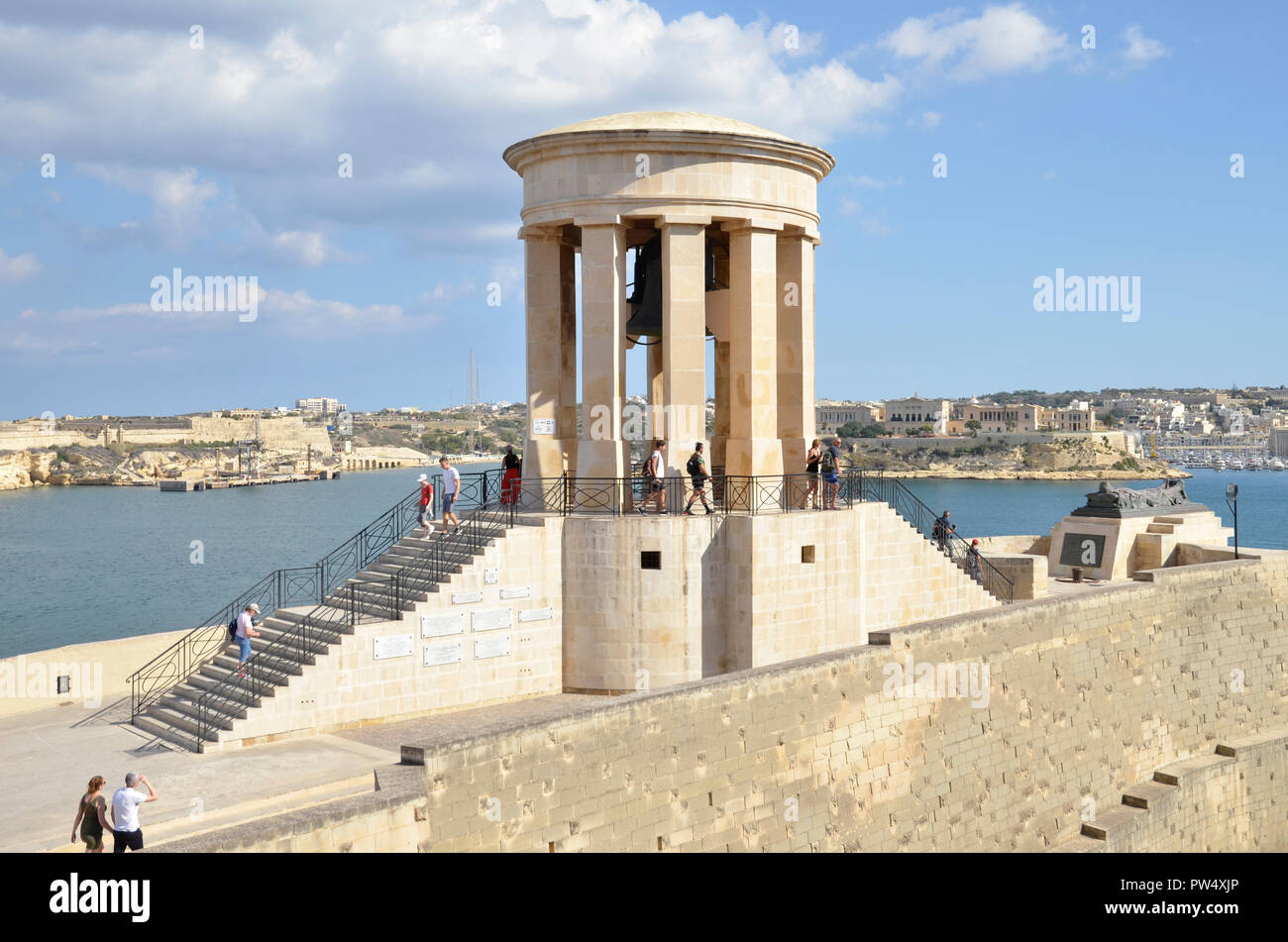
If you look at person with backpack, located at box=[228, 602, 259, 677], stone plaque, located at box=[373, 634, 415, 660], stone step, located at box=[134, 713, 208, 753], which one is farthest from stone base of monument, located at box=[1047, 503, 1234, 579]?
stone step, located at box=[134, 713, 208, 753]

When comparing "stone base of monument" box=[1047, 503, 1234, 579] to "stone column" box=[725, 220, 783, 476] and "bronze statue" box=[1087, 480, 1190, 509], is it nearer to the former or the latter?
"bronze statue" box=[1087, 480, 1190, 509]

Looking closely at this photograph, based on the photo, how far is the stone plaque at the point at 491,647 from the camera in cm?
1612

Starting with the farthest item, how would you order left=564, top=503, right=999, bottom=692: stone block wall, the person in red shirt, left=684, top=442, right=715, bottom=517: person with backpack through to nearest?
the person in red shirt → left=684, top=442, right=715, bottom=517: person with backpack → left=564, top=503, right=999, bottom=692: stone block wall

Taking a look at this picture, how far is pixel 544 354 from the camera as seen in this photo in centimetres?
1934

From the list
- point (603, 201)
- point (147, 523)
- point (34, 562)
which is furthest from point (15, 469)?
point (603, 201)

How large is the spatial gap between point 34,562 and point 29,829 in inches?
2395

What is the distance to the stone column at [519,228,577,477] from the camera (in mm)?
19016

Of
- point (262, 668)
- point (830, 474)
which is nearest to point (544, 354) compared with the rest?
point (830, 474)

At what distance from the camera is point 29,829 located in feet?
35.8

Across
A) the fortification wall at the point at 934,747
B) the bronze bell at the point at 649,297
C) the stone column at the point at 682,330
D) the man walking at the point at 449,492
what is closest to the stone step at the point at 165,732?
the fortification wall at the point at 934,747

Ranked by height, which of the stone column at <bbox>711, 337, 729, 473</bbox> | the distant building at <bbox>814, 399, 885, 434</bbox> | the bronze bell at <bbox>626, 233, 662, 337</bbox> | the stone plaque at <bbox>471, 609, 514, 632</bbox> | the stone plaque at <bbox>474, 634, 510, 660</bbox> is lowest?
the stone plaque at <bbox>474, 634, 510, 660</bbox>

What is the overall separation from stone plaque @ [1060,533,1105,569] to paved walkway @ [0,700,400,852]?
59.1 feet

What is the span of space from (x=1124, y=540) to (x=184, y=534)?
72675mm
